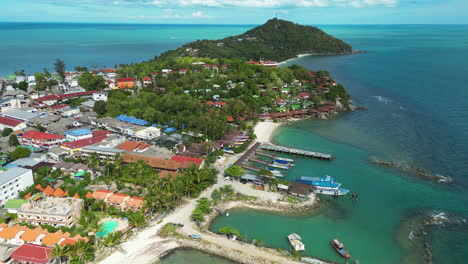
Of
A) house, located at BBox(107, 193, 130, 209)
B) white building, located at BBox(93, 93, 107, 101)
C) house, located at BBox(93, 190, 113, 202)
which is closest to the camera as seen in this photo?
house, located at BBox(107, 193, 130, 209)

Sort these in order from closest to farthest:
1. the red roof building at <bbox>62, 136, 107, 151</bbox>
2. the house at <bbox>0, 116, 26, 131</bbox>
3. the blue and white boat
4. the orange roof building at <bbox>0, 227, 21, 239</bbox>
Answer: the orange roof building at <bbox>0, 227, 21, 239</bbox>
the blue and white boat
the red roof building at <bbox>62, 136, 107, 151</bbox>
the house at <bbox>0, 116, 26, 131</bbox>

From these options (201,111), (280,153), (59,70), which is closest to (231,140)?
(280,153)

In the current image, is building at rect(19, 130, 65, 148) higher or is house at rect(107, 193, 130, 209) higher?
building at rect(19, 130, 65, 148)

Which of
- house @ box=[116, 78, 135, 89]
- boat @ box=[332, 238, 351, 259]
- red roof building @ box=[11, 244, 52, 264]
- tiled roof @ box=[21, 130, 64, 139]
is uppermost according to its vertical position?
house @ box=[116, 78, 135, 89]

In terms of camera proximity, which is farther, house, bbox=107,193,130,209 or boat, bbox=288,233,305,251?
house, bbox=107,193,130,209

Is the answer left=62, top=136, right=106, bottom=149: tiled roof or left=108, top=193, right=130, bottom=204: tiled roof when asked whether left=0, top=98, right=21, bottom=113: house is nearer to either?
left=62, top=136, right=106, bottom=149: tiled roof

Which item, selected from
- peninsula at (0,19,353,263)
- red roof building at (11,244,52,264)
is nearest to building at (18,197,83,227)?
peninsula at (0,19,353,263)

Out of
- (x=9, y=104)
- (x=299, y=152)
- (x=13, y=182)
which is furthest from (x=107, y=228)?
(x=9, y=104)
